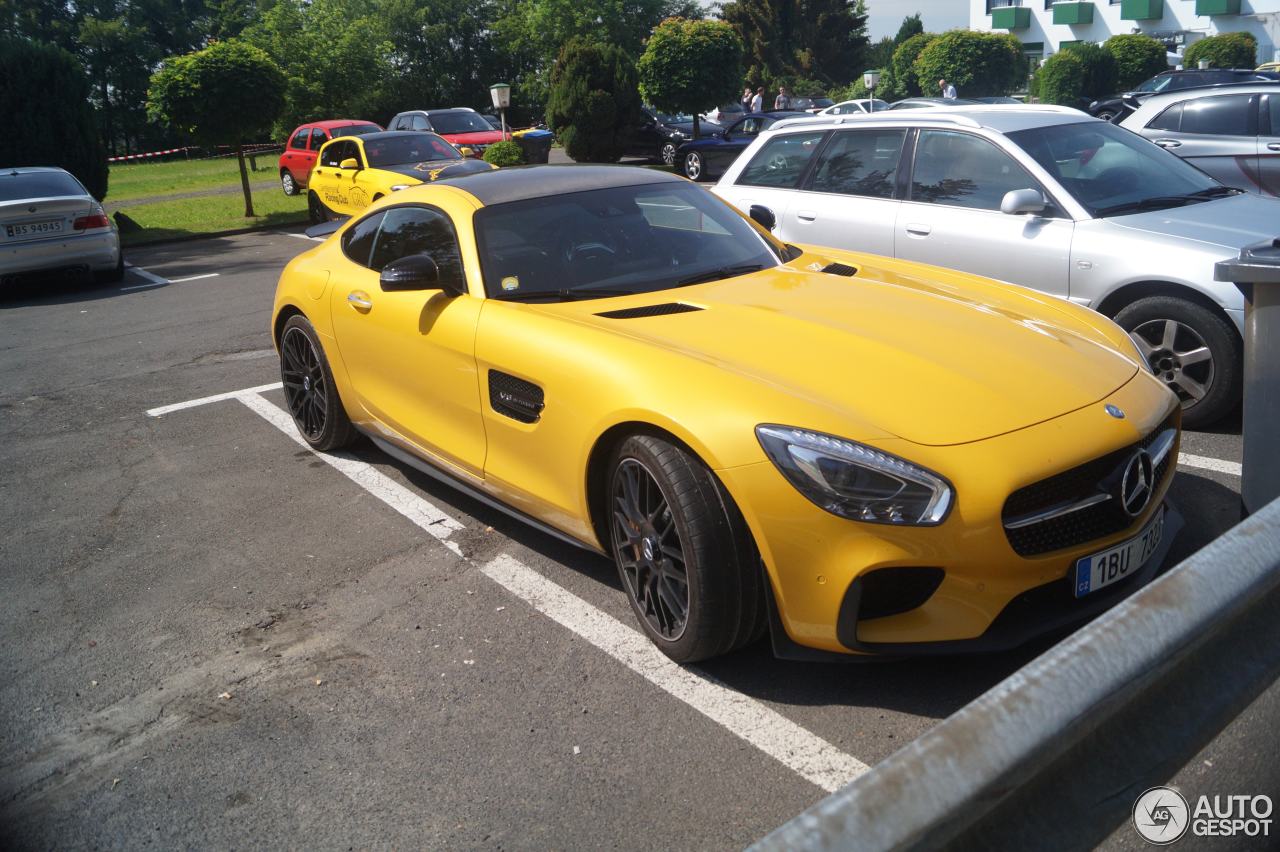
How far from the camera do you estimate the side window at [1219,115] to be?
1051cm

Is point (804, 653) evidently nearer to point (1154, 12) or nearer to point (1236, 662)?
point (1236, 662)

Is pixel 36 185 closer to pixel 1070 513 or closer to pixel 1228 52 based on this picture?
pixel 1070 513

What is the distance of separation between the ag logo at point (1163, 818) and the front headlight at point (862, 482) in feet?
3.57

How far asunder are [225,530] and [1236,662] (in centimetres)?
440

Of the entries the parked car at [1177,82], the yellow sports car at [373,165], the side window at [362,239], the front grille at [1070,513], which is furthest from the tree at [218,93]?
the front grille at [1070,513]

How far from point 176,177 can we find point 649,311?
34824mm

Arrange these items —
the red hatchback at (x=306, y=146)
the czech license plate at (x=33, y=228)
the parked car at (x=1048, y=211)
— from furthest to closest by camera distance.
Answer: the red hatchback at (x=306, y=146)
the czech license plate at (x=33, y=228)
the parked car at (x=1048, y=211)

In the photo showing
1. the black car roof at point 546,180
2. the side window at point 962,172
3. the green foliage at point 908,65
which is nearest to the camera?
the black car roof at point 546,180

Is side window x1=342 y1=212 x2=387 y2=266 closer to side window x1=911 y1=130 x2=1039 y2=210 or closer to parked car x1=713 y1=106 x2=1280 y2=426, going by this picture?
parked car x1=713 y1=106 x2=1280 y2=426

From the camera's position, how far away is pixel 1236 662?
1.75 metres

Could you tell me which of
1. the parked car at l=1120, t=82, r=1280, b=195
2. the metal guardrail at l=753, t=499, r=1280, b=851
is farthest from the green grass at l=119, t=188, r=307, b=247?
the metal guardrail at l=753, t=499, r=1280, b=851

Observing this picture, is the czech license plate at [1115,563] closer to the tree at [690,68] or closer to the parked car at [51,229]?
the parked car at [51,229]

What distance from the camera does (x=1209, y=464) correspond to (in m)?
5.17

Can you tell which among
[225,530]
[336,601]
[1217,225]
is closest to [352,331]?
[225,530]
